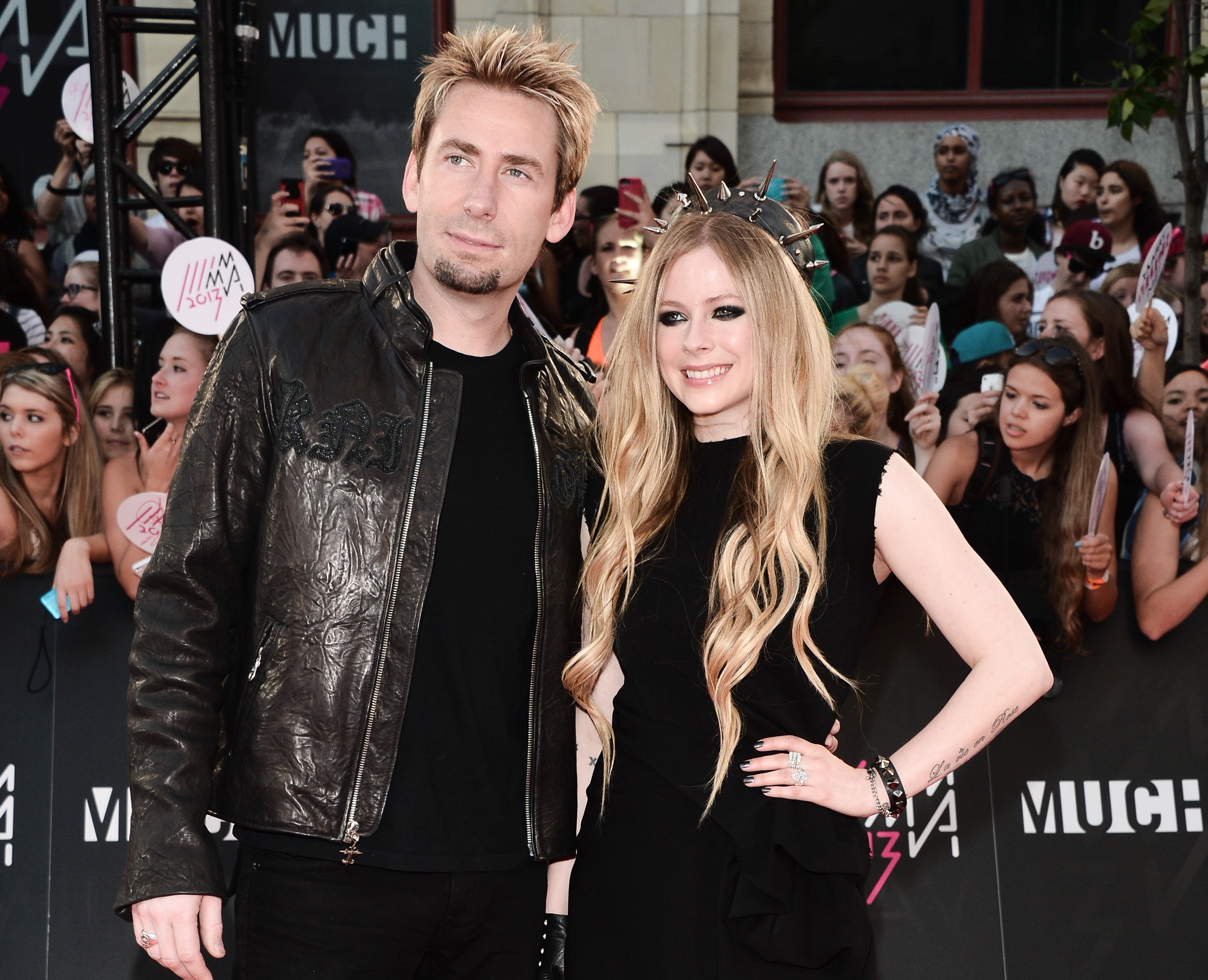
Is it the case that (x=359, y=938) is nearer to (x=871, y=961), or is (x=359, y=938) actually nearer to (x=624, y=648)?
(x=624, y=648)

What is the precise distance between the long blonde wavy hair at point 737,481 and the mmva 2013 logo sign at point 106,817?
212cm

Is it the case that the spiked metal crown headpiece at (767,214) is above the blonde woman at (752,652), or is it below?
above

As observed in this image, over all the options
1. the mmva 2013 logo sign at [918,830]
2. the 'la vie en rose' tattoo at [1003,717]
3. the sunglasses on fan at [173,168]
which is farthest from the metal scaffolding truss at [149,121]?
the 'la vie en rose' tattoo at [1003,717]

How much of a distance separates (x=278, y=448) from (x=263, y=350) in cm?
19

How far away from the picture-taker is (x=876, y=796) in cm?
228

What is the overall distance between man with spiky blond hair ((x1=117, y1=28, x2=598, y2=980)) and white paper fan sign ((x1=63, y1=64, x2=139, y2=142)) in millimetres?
4294

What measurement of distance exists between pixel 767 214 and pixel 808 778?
1.10 meters

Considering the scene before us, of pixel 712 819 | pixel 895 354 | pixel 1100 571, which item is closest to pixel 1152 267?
pixel 895 354

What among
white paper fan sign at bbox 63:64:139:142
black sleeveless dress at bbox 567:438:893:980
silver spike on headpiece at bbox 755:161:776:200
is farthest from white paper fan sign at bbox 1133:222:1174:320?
white paper fan sign at bbox 63:64:139:142

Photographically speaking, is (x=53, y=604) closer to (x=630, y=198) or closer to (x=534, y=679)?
(x=534, y=679)

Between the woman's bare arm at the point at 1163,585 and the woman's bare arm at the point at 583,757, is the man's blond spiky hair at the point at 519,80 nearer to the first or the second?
the woman's bare arm at the point at 583,757

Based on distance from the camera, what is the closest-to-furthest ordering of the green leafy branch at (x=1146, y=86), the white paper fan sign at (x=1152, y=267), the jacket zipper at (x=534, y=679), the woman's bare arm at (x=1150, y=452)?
the jacket zipper at (x=534, y=679), the woman's bare arm at (x=1150, y=452), the white paper fan sign at (x=1152, y=267), the green leafy branch at (x=1146, y=86)

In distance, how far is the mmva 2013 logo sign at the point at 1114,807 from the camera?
154 inches

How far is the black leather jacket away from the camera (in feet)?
7.03
